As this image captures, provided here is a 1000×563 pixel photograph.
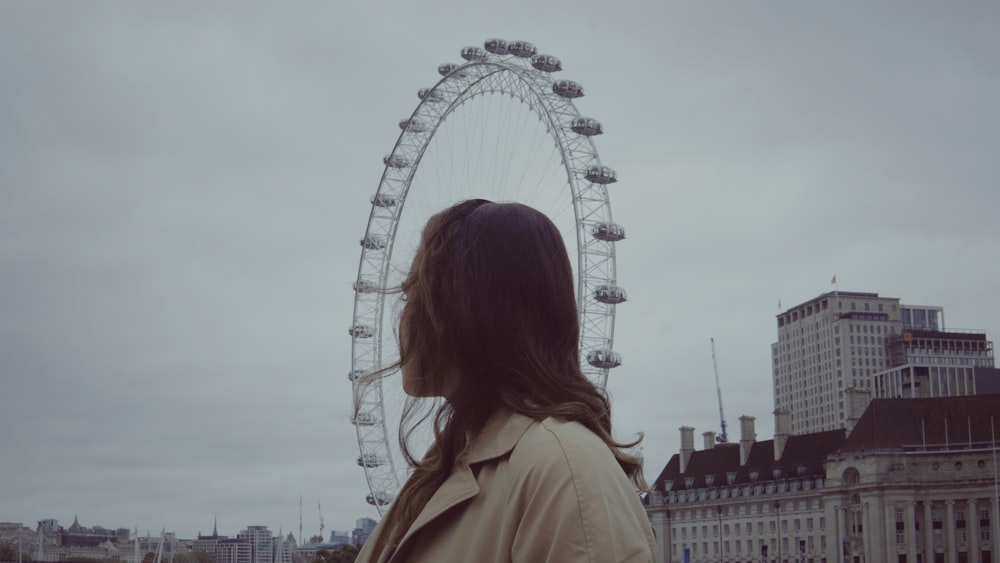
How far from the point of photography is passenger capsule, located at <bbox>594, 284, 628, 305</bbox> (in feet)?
164

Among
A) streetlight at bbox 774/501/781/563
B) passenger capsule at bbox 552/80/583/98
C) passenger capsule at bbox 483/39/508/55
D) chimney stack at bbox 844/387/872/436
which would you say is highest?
passenger capsule at bbox 483/39/508/55

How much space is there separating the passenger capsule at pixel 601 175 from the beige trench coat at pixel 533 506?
48.1 meters

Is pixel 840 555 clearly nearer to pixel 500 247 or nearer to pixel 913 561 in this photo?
pixel 913 561

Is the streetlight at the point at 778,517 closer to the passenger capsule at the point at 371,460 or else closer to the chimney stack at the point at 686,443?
the chimney stack at the point at 686,443

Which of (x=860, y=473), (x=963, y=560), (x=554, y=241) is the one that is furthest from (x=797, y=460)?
(x=554, y=241)

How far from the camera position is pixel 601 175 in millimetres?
51500

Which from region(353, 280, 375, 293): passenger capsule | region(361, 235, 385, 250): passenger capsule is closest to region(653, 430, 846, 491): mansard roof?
region(361, 235, 385, 250): passenger capsule

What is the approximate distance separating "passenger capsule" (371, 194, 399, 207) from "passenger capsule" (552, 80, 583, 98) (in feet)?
43.3

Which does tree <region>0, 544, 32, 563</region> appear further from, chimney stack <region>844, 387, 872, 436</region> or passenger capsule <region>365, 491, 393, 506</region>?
chimney stack <region>844, 387, 872, 436</region>

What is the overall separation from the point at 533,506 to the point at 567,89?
50.2 m

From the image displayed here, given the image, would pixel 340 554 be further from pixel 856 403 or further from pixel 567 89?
pixel 567 89

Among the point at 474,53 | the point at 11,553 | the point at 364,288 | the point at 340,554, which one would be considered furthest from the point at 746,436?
the point at 364,288

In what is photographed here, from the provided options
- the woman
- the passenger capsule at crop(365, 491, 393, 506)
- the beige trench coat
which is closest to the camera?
the beige trench coat

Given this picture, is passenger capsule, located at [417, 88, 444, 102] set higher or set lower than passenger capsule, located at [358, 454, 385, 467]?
higher
